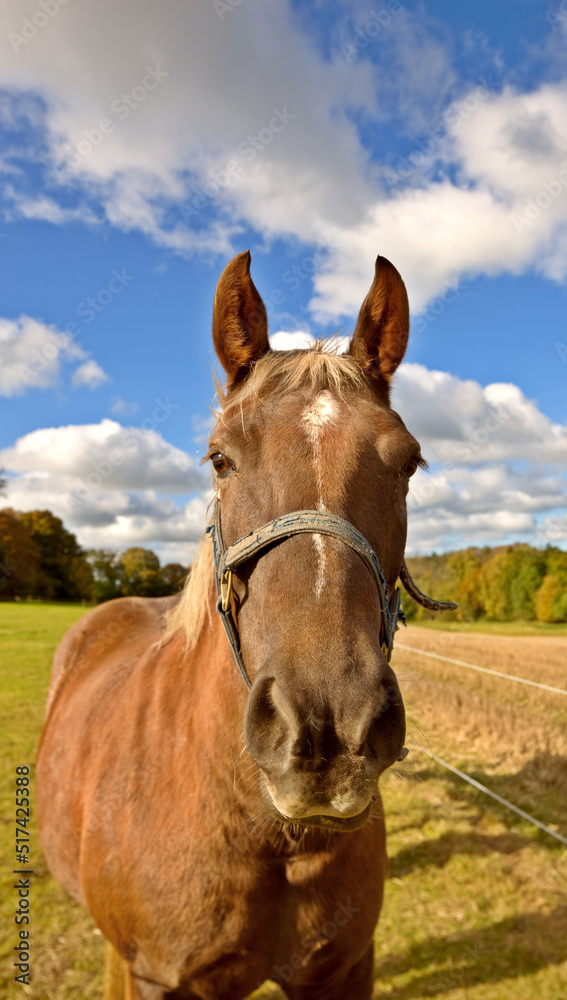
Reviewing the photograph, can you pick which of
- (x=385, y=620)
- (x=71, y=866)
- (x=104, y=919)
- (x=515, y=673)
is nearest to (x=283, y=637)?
(x=385, y=620)

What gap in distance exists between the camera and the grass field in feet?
13.1

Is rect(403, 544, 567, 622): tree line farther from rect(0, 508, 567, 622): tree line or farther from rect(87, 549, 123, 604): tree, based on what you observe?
rect(87, 549, 123, 604): tree

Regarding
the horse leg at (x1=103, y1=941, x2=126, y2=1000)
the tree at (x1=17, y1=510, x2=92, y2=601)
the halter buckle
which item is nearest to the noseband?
the halter buckle

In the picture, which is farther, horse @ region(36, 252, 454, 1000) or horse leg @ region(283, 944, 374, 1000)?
horse leg @ region(283, 944, 374, 1000)

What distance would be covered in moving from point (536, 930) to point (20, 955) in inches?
160

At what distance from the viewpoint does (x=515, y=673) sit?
37.4 feet

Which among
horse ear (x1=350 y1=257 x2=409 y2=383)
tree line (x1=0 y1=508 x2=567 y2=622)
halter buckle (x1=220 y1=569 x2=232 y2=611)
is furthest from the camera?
tree line (x1=0 y1=508 x2=567 y2=622)

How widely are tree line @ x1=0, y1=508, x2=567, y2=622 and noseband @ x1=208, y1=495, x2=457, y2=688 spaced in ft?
83.9

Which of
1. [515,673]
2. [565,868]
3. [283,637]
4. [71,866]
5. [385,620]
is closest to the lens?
[283,637]

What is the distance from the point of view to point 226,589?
1.91 metres

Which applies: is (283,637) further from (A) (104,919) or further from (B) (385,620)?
(A) (104,919)

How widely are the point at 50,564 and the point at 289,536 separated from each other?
64.2 m

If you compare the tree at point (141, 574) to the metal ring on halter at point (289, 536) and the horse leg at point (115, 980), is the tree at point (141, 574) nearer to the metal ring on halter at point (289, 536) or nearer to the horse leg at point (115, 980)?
the horse leg at point (115, 980)

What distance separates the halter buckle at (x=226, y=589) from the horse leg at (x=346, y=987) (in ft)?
6.12
